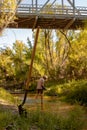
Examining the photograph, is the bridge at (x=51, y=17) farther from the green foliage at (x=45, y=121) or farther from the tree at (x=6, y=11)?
the green foliage at (x=45, y=121)

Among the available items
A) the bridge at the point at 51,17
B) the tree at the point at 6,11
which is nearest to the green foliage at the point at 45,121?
the tree at the point at 6,11

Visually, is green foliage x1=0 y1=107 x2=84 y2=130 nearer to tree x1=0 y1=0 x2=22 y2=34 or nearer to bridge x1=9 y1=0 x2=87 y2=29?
tree x1=0 y1=0 x2=22 y2=34

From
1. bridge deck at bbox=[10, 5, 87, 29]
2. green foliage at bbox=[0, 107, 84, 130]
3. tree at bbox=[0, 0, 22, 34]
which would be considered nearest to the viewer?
green foliage at bbox=[0, 107, 84, 130]

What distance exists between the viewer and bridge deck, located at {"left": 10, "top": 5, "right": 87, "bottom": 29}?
39.6 m

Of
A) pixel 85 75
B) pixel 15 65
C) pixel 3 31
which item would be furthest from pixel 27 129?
pixel 15 65

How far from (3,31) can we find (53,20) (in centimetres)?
1672

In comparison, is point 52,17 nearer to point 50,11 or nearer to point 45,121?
point 50,11

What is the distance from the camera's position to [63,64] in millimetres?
44500

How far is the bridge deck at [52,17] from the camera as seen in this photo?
39625mm

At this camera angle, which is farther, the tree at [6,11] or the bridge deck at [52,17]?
the bridge deck at [52,17]

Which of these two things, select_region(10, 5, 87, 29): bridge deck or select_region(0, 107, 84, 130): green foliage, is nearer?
select_region(0, 107, 84, 130): green foliage

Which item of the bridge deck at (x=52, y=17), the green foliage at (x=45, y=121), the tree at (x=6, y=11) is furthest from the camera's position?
the bridge deck at (x=52, y=17)

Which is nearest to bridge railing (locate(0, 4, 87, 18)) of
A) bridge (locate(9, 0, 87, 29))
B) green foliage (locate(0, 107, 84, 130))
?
bridge (locate(9, 0, 87, 29))

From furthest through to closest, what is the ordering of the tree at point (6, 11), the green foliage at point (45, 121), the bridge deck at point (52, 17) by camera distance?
the bridge deck at point (52, 17), the tree at point (6, 11), the green foliage at point (45, 121)
